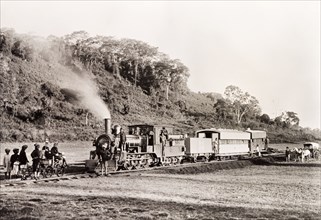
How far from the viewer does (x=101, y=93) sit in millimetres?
52719

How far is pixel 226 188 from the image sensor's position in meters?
12.0

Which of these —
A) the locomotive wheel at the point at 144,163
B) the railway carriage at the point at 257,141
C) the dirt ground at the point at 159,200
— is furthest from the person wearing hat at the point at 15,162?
the railway carriage at the point at 257,141

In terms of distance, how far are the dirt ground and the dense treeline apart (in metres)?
23.6

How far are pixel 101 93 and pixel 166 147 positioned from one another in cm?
3318

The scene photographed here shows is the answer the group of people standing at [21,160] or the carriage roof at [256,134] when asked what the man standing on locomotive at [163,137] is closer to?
the group of people standing at [21,160]

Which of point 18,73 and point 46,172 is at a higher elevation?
point 18,73

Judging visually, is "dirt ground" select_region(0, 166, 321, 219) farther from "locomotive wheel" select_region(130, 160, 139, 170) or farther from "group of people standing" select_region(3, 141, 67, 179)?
"locomotive wheel" select_region(130, 160, 139, 170)

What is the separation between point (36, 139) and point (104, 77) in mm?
28080

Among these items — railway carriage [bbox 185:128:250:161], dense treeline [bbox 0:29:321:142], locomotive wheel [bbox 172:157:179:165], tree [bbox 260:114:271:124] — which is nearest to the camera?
locomotive wheel [bbox 172:157:179:165]

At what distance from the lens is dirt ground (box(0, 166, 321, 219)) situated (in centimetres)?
808

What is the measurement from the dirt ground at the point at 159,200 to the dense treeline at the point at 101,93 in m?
23.6

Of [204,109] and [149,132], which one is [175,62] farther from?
[149,132]

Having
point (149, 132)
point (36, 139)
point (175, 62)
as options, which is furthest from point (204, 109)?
point (149, 132)

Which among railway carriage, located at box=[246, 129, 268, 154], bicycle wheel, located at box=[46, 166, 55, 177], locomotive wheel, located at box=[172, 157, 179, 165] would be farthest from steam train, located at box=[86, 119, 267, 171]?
bicycle wheel, located at box=[46, 166, 55, 177]
